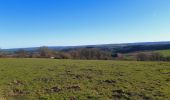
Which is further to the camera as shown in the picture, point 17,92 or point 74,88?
point 74,88

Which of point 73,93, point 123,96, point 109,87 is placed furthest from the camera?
point 109,87

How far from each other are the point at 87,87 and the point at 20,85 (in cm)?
376

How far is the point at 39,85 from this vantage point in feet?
39.1

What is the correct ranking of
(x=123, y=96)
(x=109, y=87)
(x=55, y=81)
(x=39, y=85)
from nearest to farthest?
(x=123, y=96)
(x=109, y=87)
(x=39, y=85)
(x=55, y=81)

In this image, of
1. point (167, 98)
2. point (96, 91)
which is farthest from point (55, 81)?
point (167, 98)

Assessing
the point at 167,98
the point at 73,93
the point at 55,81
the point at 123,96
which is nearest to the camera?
the point at 167,98

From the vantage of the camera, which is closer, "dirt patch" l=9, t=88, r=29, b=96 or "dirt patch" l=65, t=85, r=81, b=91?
"dirt patch" l=9, t=88, r=29, b=96

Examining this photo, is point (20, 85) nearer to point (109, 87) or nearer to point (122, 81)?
point (109, 87)

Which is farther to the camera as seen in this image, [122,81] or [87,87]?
[122,81]

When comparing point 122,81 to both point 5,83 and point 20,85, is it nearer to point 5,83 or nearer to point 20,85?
point 20,85

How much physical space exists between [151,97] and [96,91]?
254 centimetres

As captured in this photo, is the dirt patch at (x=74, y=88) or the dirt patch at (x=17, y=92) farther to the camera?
the dirt patch at (x=74, y=88)

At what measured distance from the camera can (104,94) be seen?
969cm

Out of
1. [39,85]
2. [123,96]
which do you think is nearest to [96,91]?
[123,96]
